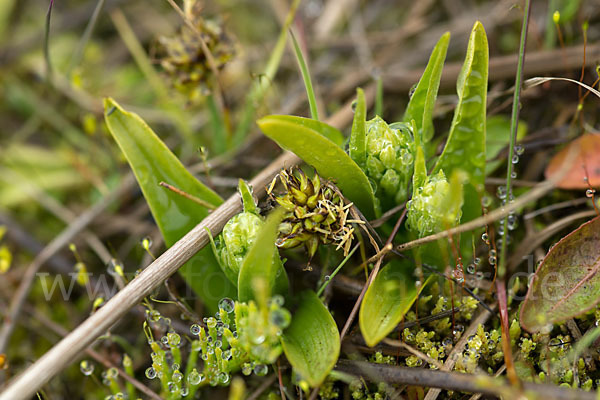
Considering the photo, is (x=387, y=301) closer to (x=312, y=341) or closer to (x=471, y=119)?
(x=312, y=341)

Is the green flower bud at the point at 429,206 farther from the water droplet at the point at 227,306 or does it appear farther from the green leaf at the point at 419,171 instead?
the water droplet at the point at 227,306

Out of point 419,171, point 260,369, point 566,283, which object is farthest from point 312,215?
point 566,283

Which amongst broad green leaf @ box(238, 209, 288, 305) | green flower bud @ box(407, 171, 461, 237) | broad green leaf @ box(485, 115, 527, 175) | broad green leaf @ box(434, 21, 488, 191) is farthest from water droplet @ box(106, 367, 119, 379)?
broad green leaf @ box(485, 115, 527, 175)

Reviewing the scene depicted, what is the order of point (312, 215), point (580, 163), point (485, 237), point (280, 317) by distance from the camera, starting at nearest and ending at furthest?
1. point (280, 317)
2. point (312, 215)
3. point (485, 237)
4. point (580, 163)

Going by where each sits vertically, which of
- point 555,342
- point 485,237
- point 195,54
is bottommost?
point 555,342

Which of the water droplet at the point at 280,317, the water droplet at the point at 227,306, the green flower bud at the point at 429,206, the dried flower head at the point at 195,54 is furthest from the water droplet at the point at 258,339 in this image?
the dried flower head at the point at 195,54

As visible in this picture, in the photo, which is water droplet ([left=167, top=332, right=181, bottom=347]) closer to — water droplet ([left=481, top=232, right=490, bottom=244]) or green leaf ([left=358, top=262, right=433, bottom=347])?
green leaf ([left=358, top=262, right=433, bottom=347])

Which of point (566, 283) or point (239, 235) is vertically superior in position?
point (239, 235)

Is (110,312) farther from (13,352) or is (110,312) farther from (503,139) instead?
(503,139)
